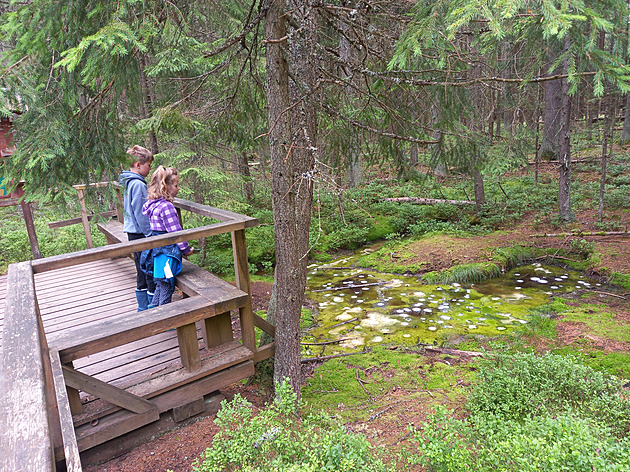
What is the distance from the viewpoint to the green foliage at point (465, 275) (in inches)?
330

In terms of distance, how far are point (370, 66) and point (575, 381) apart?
4407 millimetres

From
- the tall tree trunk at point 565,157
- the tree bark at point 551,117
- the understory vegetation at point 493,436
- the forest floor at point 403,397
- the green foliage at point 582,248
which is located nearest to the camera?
the understory vegetation at point 493,436

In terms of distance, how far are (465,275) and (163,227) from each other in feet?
20.7

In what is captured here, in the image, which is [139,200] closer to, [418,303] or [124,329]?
[124,329]

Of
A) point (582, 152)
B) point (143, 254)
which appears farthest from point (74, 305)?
point (582, 152)

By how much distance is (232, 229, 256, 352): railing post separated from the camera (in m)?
4.33

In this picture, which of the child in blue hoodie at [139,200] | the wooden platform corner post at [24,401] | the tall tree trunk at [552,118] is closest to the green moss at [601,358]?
the wooden platform corner post at [24,401]

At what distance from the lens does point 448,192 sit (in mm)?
14859

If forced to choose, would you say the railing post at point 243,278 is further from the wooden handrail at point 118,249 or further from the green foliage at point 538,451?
the green foliage at point 538,451

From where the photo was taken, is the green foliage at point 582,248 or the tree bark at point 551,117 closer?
the green foliage at point 582,248

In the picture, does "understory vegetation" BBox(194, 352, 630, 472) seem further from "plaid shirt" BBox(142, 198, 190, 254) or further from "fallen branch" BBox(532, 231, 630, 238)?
"fallen branch" BBox(532, 231, 630, 238)

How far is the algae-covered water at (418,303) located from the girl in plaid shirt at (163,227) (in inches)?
98.1

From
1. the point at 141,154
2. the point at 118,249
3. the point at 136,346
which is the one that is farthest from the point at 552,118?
the point at 118,249

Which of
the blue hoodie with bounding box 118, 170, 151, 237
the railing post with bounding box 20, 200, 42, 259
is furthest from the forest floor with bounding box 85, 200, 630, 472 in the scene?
the railing post with bounding box 20, 200, 42, 259
